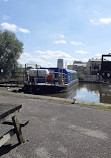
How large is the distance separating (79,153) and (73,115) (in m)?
3.16

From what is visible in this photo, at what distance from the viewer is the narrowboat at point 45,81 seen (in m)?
18.5

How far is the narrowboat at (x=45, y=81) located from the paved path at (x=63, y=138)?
1186 cm

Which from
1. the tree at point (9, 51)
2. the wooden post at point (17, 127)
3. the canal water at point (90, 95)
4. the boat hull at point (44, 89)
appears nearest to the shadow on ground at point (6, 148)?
the wooden post at point (17, 127)

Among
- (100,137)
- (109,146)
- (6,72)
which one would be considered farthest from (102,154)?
(6,72)

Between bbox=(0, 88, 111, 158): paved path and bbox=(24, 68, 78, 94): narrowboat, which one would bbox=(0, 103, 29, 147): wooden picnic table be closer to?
bbox=(0, 88, 111, 158): paved path

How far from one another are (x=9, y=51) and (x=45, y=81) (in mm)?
20345

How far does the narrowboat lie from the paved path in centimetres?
1186

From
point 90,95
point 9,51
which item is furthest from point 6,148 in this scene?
point 9,51

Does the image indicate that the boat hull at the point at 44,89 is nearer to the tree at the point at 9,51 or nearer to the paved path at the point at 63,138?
the paved path at the point at 63,138

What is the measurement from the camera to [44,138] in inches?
167

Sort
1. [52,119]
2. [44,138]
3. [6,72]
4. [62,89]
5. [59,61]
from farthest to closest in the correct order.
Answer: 1. [6,72]
2. [59,61]
3. [62,89]
4. [52,119]
5. [44,138]

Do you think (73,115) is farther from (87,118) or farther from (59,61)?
(59,61)

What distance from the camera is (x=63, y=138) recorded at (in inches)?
169

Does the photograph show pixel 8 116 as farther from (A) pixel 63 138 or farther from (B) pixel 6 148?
(A) pixel 63 138
